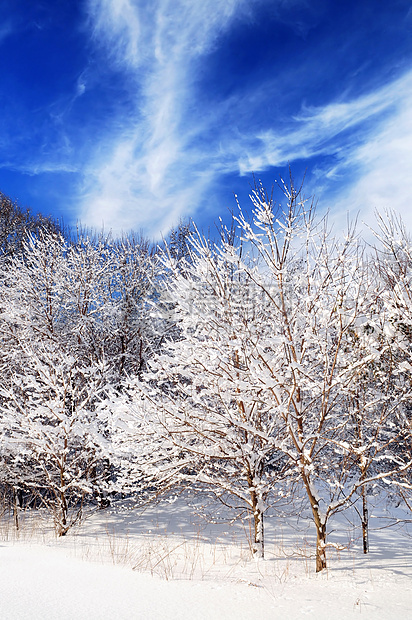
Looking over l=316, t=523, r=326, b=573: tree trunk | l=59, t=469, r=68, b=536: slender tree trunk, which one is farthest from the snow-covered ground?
l=59, t=469, r=68, b=536: slender tree trunk

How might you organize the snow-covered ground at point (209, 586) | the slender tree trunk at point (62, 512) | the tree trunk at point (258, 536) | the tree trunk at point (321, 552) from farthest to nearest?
the slender tree trunk at point (62, 512) < the tree trunk at point (258, 536) < the tree trunk at point (321, 552) < the snow-covered ground at point (209, 586)

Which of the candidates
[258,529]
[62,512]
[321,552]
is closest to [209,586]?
[321,552]

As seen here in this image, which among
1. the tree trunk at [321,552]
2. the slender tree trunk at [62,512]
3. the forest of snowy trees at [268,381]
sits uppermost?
the forest of snowy trees at [268,381]

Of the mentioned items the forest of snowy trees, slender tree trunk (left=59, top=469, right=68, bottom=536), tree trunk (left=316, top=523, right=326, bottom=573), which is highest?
the forest of snowy trees

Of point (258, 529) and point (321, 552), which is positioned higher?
point (321, 552)

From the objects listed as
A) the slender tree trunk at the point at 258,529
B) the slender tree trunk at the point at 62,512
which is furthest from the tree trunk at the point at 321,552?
the slender tree trunk at the point at 62,512

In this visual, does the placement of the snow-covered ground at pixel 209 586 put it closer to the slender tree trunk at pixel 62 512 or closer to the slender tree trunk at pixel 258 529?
the slender tree trunk at pixel 258 529

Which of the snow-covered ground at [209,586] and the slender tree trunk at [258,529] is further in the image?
the slender tree trunk at [258,529]

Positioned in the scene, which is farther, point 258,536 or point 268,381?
point 258,536

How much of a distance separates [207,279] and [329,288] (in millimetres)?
1751

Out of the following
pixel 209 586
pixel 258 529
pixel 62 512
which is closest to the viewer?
pixel 209 586

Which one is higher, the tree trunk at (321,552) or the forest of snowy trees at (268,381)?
the forest of snowy trees at (268,381)

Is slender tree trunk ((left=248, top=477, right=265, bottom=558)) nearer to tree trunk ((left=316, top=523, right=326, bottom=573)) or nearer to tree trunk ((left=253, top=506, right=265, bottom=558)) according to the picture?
tree trunk ((left=253, top=506, right=265, bottom=558))

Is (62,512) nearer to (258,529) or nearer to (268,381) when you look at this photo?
(258,529)
